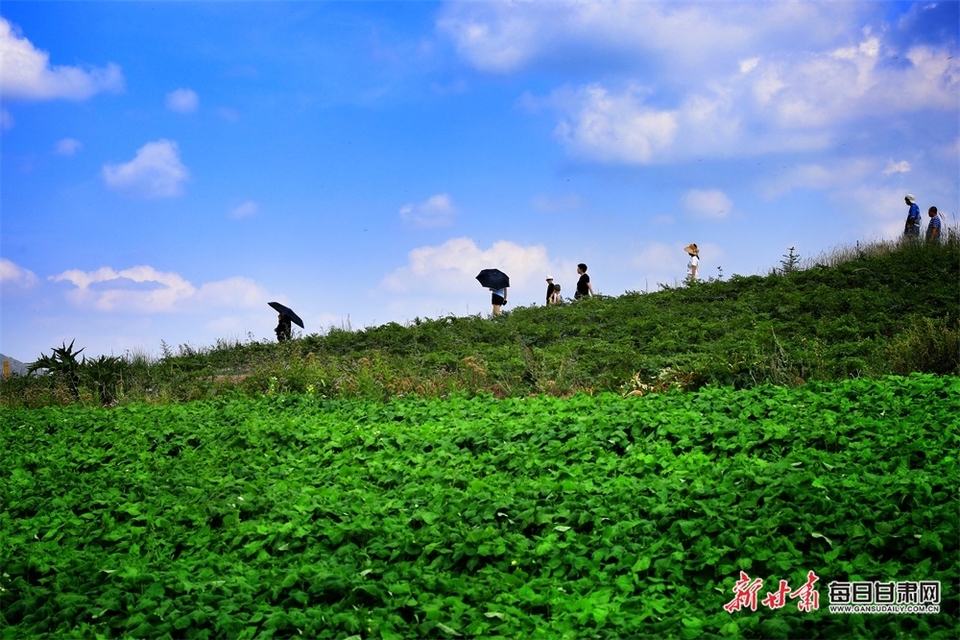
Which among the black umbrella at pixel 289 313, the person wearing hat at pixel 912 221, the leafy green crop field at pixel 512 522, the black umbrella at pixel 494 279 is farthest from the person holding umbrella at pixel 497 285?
the leafy green crop field at pixel 512 522

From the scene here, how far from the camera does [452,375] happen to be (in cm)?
1243

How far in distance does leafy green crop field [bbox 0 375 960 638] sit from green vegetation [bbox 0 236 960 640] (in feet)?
0.06

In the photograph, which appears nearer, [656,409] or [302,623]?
[302,623]

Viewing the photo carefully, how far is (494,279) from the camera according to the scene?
24031 millimetres

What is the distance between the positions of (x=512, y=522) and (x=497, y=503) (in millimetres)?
216

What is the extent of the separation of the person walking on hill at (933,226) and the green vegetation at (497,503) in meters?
12.0

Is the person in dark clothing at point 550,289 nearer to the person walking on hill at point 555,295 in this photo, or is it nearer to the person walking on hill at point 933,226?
the person walking on hill at point 555,295

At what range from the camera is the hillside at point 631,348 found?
10.5m

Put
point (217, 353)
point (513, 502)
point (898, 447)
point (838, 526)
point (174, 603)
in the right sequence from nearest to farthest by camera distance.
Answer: point (174, 603), point (838, 526), point (513, 502), point (898, 447), point (217, 353)

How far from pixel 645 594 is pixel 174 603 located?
8.14ft

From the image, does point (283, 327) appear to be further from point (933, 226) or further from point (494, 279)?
point (933, 226)

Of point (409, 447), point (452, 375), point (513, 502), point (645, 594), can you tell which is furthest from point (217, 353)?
point (645, 594)

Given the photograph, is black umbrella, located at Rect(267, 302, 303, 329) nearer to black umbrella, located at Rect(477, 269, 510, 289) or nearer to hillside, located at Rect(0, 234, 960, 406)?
hillside, located at Rect(0, 234, 960, 406)

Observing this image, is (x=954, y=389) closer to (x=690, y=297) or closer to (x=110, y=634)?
(x=110, y=634)
